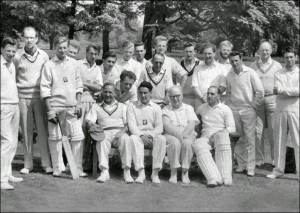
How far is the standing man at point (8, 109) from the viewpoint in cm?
644

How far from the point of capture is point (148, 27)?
848 inches

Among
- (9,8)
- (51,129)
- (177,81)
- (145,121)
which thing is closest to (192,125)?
(145,121)

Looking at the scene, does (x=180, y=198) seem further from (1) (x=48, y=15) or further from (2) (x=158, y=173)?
(1) (x=48, y=15)

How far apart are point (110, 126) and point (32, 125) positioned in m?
1.09

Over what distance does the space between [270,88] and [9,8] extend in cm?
1788

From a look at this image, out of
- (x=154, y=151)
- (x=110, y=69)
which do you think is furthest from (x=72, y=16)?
(x=154, y=151)

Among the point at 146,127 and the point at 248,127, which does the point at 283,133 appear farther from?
the point at 146,127

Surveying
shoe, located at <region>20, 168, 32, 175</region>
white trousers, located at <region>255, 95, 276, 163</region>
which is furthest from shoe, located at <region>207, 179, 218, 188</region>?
shoe, located at <region>20, 168, 32, 175</region>

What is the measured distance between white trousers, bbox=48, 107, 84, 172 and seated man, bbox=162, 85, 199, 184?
47.7 inches

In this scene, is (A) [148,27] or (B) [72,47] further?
(A) [148,27]

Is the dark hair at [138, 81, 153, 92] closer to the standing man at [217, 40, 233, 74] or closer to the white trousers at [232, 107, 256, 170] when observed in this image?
Result: the white trousers at [232, 107, 256, 170]

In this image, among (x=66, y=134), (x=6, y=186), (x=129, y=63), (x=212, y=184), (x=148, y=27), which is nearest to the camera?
(x=6, y=186)

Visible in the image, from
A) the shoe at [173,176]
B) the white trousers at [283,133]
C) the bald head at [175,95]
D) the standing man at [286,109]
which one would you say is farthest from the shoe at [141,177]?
the white trousers at [283,133]

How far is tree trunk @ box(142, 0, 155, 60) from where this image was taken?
21.2 m
